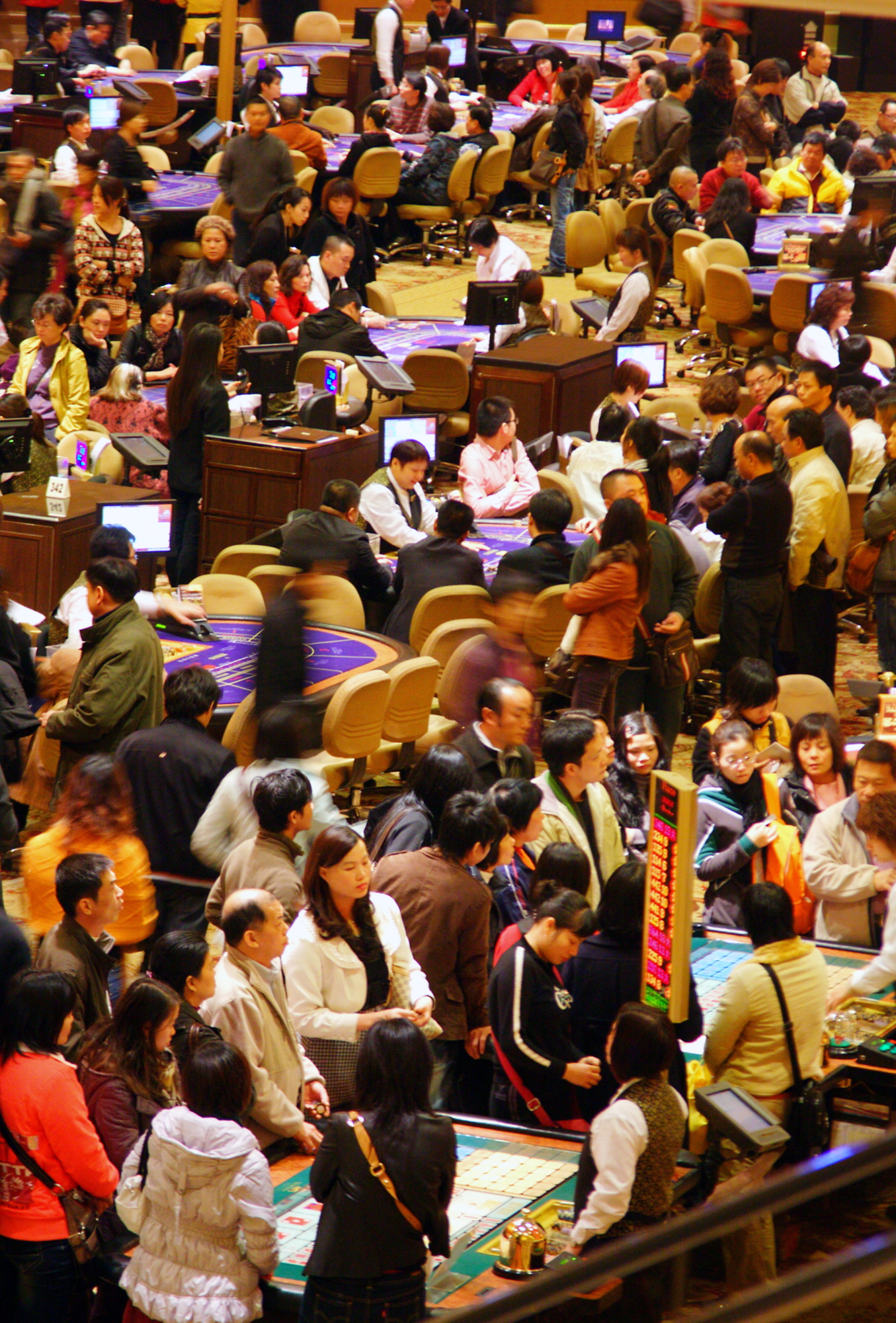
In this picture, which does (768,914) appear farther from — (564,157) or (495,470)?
(564,157)

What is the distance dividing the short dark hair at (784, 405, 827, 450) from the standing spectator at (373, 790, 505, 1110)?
11.0ft

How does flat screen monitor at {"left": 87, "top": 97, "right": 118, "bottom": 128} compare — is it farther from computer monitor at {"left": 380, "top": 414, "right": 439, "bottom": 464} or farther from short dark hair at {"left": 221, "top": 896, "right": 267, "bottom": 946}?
short dark hair at {"left": 221, "top": 896, "right": 267, "bottom": 946}

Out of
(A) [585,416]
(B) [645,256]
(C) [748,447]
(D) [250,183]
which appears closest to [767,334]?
(B) [645,256]

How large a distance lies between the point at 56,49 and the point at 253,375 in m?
7.88

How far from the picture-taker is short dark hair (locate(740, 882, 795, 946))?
12.9 ft

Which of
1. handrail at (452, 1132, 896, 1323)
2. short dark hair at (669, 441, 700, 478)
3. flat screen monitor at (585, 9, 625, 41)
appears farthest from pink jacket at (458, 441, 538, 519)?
flat screen monitor at (585, 9, 625, 41)

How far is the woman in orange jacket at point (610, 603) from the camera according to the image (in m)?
6.29

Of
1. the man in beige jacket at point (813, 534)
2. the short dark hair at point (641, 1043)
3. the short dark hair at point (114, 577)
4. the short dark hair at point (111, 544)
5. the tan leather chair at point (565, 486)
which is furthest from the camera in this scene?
the tan leather chair at point (565, 486)

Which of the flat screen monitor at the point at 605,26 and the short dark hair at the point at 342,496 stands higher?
the flat screen monitor at the point at 605,26

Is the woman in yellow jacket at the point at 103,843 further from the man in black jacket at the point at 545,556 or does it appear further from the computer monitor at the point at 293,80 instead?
the computer monitor at the point at 293,80

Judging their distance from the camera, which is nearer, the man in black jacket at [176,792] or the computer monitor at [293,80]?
the man in black jacket at [176,792]

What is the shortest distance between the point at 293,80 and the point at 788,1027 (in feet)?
43.6

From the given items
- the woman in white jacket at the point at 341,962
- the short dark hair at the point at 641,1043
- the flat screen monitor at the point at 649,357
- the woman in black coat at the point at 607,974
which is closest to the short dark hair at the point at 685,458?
the flat screen monitor at the point at 649,357

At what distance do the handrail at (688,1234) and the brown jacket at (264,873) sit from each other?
322 cm
